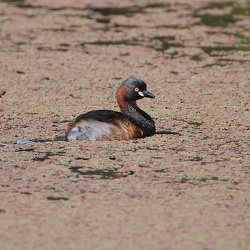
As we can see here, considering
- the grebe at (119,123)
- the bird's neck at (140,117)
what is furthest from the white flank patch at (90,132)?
the bird's neck at (140,117)

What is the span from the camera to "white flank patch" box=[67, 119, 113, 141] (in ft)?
20.5

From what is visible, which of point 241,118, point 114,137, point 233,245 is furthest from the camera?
point 241,118

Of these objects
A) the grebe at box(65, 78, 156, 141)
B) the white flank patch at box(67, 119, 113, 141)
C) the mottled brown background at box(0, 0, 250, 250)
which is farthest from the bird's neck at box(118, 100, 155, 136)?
the white flank patch at box(67, 119, 113, 141)

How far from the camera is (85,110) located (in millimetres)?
7496

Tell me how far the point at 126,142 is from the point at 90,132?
27 cm

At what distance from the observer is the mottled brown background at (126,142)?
176 inches

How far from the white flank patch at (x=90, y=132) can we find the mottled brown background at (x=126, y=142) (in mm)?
84

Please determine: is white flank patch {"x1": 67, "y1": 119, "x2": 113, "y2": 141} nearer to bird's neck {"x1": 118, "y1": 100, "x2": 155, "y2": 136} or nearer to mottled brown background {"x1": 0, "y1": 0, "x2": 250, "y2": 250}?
mottled brown background {"x1": 0, "y1": 0, "x2": 250, "y2": 250}

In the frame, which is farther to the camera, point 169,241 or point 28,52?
point 28,52

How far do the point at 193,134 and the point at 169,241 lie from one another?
7.85ft

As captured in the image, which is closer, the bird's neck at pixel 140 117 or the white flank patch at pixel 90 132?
the white flank patch at pixel 90 132

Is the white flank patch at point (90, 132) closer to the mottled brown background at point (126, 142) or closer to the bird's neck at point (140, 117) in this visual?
the mottled brown background at point (126, 142)

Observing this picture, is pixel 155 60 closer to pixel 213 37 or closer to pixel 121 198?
pixel 213 37

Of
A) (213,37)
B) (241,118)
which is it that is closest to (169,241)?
(241,118)
